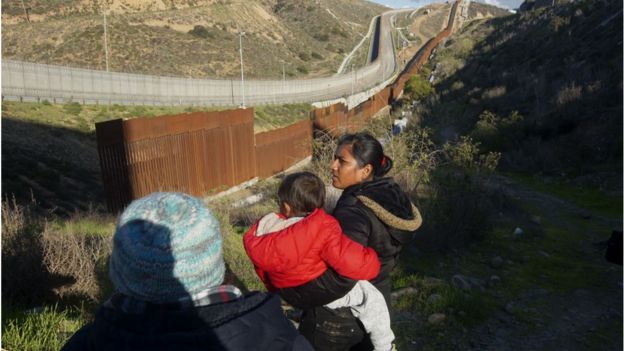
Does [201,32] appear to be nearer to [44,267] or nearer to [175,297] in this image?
[44,267]

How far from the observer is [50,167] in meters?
13.3

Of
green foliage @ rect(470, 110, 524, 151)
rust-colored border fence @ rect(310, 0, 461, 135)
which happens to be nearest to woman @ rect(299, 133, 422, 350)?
rust-colored border fence @ rect(310, 0, 461, 135)

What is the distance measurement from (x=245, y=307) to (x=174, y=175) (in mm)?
10128

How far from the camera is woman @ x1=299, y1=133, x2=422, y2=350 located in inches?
89.4

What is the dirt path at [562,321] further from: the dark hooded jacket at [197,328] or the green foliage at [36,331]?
the dark hooded jacket at [197,328]

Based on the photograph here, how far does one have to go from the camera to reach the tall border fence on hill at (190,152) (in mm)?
9234

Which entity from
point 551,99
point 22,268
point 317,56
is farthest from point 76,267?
point 317,56

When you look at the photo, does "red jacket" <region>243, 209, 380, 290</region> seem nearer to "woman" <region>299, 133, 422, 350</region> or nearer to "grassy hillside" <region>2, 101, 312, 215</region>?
"woman" <region>299, 133, 422, 350</region>

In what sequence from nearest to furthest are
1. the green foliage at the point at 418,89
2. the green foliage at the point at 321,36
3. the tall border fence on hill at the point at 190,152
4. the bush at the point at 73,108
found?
the tall border fence on hill at the point at 190,152, the bush at the point at 73,108, the green foliage at the point at 418,89, the green foliage at the point at 321,36

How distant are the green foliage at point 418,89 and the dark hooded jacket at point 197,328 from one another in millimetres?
34501


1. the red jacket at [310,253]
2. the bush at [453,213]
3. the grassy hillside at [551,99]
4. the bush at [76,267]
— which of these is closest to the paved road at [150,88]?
the grassy hillside at [551,99]

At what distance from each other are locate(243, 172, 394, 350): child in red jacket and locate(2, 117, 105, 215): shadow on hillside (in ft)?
27.2

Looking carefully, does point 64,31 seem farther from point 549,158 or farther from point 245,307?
point 245,307

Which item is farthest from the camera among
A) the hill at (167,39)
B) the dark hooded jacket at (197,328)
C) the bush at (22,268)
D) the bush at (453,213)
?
the hill at (167,39)
